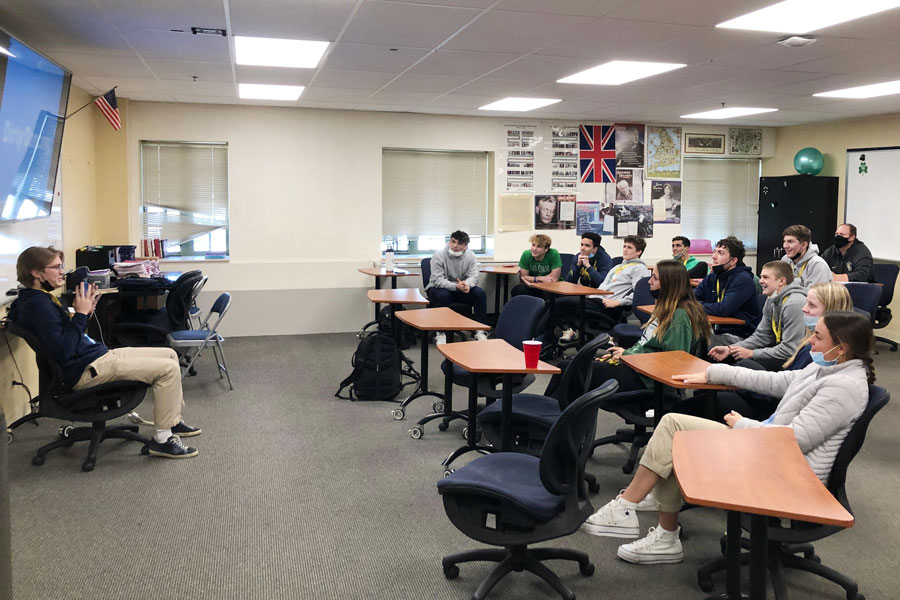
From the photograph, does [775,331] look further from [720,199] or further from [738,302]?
[720,199]

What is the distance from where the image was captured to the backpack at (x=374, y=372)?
5.78 meters

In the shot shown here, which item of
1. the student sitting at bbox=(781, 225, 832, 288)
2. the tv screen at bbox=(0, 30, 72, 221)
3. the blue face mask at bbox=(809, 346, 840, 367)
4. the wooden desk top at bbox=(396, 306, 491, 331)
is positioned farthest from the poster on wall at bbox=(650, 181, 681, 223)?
the tv screen at bbox=(0, 30, 72, 221)

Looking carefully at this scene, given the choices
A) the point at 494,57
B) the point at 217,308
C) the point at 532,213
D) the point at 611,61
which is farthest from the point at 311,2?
the point at 532,213

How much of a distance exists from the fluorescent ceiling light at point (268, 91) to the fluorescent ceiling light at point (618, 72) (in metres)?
2.60

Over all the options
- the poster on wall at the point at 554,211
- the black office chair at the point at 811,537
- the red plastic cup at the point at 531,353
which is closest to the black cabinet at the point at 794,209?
the poster on wall at the point at 554,211

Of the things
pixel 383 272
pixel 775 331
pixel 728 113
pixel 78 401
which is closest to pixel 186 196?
pixel 383 272

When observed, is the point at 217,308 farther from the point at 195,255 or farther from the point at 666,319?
the point at 666,319

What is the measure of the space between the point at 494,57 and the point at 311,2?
177cm

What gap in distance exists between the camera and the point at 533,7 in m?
4.14

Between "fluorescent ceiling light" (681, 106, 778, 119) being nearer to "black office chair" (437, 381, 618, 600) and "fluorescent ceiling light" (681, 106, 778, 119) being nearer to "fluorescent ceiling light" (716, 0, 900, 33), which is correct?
"fluorescent ceiling light" (716, 0, 900, 33)

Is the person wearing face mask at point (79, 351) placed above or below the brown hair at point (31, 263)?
below

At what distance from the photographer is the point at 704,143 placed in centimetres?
999

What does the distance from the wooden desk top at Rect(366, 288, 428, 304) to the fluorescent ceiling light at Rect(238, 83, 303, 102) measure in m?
2.17

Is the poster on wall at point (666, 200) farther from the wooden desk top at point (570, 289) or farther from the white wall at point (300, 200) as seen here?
the wooden desk top at point (570, 289)
